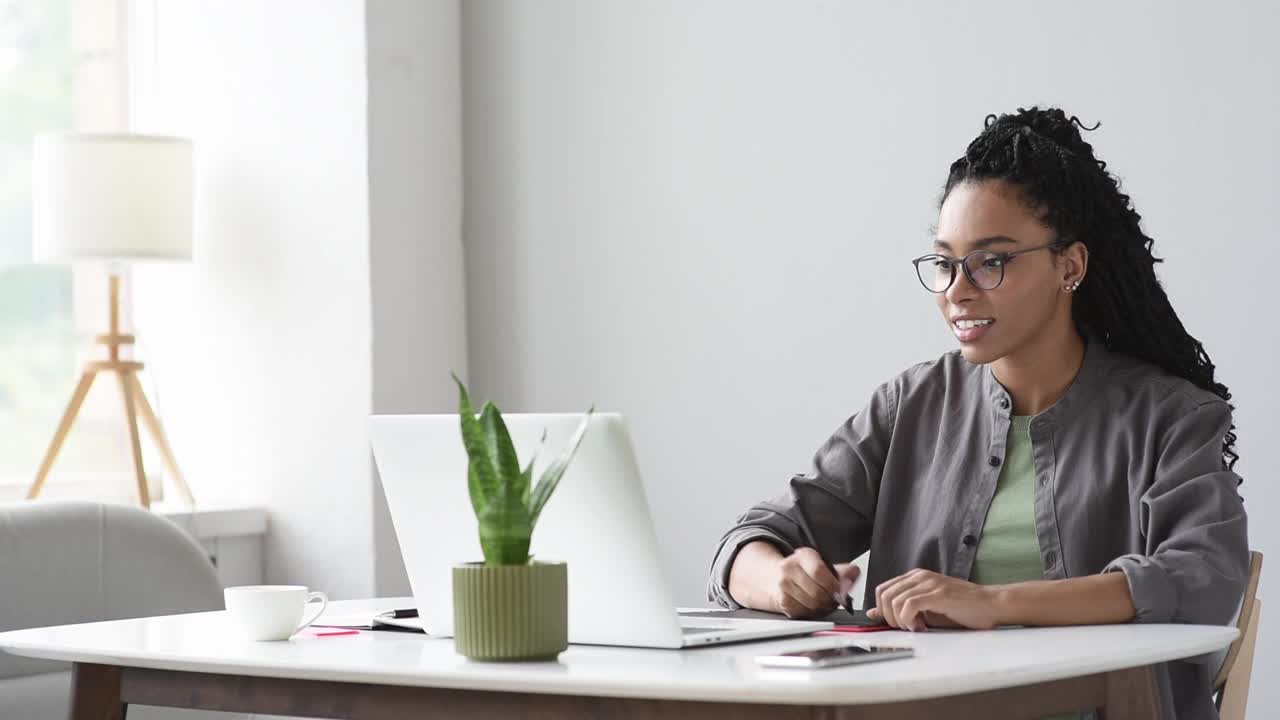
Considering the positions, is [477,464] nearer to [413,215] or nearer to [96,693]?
[96,693]

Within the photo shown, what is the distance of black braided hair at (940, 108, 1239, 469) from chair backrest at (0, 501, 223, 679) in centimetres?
151

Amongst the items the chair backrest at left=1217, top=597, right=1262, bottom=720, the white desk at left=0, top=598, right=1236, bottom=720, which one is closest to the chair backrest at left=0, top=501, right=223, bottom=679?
the white desk at left=0, top=598, right=1236, bottom=720

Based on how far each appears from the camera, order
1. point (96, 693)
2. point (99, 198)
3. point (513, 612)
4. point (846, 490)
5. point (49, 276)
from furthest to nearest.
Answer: point (49, 276), point (99, 198), point (846, 490), point (96, 693), point (513, 612)

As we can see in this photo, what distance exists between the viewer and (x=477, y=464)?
4.75 feet

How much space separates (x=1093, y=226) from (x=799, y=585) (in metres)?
0.67

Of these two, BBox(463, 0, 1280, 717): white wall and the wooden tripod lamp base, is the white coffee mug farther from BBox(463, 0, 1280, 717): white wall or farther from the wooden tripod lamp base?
the wooden tripod lamp base

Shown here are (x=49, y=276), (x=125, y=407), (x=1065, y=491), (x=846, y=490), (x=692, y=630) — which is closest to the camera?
(x=692, y=630)

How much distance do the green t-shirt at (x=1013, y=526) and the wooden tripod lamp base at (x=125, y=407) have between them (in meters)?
2.32

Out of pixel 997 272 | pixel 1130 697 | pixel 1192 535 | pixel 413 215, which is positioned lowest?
pixel 1130 697

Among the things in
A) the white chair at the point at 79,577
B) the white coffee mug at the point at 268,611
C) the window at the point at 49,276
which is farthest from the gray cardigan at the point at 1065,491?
the window at the point at 49,276

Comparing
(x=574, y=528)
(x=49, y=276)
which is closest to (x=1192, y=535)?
(x=574, y=528)

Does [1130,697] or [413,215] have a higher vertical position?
[413,215]

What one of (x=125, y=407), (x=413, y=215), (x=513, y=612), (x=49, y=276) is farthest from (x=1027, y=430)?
(x=49, y=276)

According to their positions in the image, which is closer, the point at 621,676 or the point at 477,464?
the point at 621,676
